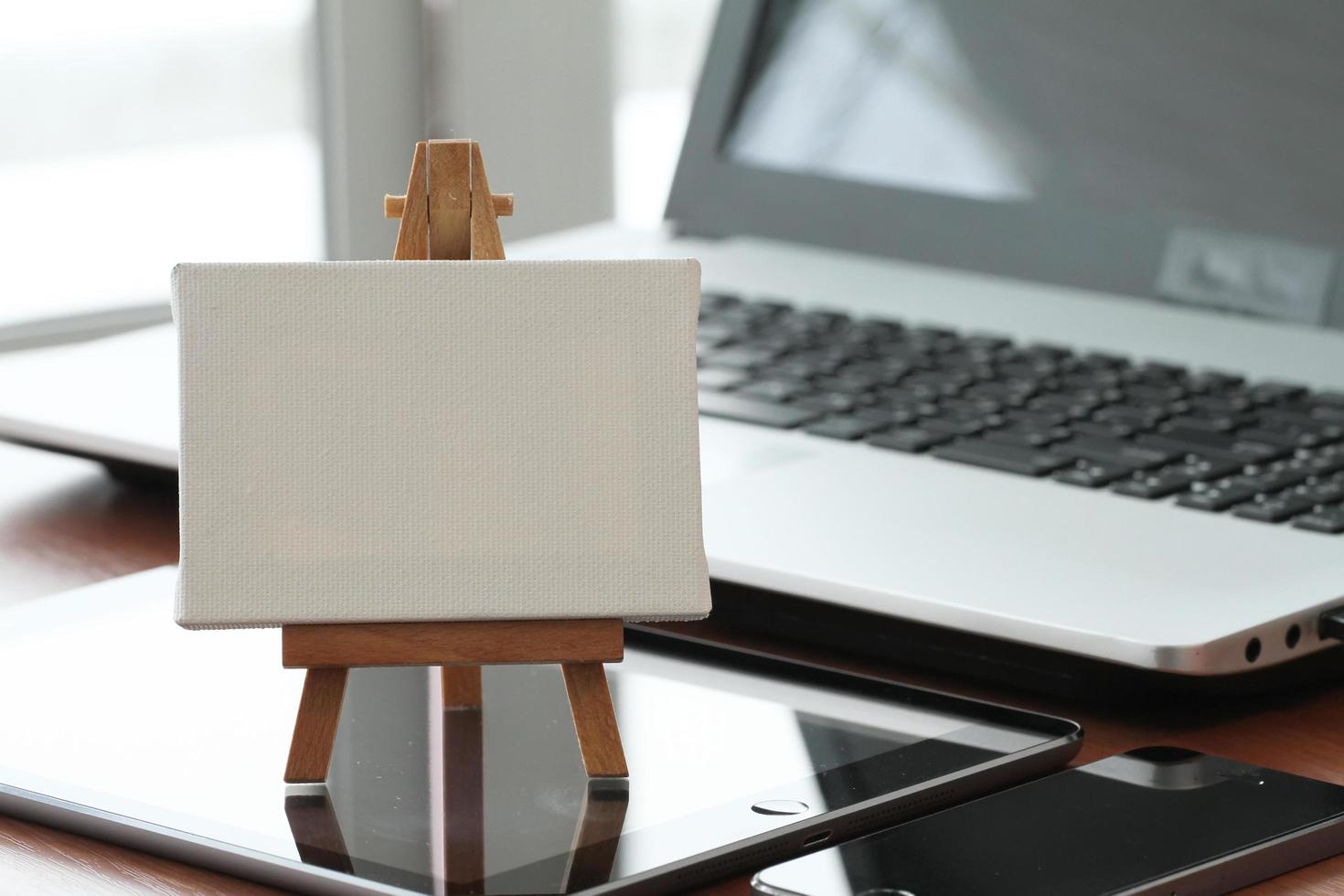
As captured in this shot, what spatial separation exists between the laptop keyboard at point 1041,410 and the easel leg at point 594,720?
206mm

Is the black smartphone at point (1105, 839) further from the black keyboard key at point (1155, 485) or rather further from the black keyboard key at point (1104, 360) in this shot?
the black keyboard key at point (1104, 360)

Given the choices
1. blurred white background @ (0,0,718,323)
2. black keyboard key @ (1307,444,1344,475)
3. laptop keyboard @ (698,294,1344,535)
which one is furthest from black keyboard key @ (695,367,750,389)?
blurred white background @ (0,0,718,323)

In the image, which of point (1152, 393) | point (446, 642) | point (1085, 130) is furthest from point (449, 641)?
point (1085, 130)

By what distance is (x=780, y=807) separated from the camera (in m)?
0.37

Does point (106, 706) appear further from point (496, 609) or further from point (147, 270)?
point (147, 270)

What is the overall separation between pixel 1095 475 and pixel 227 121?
4.40 ft

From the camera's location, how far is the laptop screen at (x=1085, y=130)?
2.28 ft

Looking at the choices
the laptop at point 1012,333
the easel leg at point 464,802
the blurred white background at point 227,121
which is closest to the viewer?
the easel leg at point 464,802

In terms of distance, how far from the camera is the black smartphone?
33cm

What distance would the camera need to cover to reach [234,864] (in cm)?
35

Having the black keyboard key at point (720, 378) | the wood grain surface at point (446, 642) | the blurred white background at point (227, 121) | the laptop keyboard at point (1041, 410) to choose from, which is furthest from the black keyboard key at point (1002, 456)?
the blurred white background at point (227, 121)

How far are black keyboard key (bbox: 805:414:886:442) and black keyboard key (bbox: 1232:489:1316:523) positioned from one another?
130 millimetres

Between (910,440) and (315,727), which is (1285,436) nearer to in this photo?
(910,440)

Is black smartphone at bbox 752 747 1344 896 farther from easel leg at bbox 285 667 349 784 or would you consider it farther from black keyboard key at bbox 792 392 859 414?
black keyboard key at bbox 792 392 859 414
